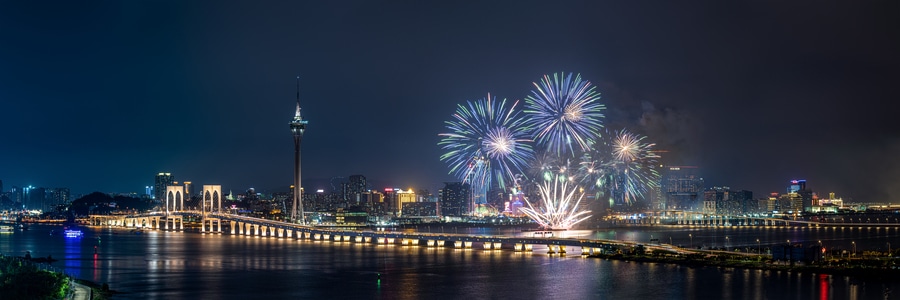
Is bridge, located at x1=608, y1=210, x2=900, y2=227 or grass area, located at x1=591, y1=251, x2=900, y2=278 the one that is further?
bridge, located at x1=608, y1=210, x2=900, y2=227

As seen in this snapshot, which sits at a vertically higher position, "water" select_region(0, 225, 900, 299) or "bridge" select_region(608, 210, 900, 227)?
"water" select_region(0, 225, 900, 299)

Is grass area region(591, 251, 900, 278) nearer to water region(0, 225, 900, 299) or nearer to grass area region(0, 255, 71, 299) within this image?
water region(0, 225, 900, 299)

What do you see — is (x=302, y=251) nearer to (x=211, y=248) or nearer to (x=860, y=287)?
(x=211, y=248)

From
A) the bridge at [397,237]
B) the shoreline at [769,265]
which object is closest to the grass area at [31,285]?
the shoreline at [769,265]

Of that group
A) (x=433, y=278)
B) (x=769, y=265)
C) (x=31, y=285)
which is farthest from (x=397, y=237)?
(x=31, y=285)

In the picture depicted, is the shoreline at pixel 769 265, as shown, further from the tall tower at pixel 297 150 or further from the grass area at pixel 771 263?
the tall tower at pixel 297 150

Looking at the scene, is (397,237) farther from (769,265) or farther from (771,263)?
(769,265)

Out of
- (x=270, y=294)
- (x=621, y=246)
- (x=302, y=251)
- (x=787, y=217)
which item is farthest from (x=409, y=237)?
(x=787, y=217)

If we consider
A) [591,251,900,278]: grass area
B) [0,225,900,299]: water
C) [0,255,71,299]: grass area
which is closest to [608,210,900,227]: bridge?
[0,225,900,299]: water
